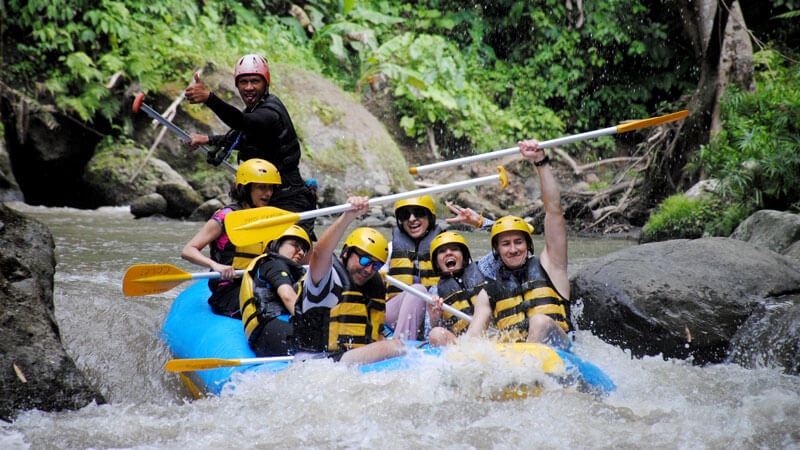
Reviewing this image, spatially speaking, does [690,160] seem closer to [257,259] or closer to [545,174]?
[545,174]

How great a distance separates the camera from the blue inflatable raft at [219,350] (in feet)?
10.5

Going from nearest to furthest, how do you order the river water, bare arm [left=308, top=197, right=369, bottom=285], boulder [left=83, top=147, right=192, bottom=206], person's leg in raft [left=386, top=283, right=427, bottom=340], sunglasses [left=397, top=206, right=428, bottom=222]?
1. the river water
2. bare arm [left=308, top=197, right=369, bottom=285]
3. person's leg in raft [left=386, top=283, right=427, bottom=340]
4. sunglasses [left=397, top=206, right=428, bottom=222]
5. boulder [left=83, top=147, right=192, bottom=206]

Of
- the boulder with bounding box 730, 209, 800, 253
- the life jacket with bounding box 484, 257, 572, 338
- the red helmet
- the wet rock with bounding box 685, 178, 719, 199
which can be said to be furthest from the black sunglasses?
the wet rock with bounding box 685, 178, 719, 199

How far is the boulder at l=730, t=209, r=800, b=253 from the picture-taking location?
5.82 meters

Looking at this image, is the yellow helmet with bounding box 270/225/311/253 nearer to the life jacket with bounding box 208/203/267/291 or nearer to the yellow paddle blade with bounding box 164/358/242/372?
the life jacket with bounding box 208/203/267/291

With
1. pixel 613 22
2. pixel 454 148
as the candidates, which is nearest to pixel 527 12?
pixel 613 22

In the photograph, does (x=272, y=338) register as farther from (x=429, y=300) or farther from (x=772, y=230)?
(x=772, y=230)

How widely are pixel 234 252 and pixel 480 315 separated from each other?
1739 millimetres

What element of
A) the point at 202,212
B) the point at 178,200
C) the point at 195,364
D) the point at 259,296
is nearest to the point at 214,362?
the point at 195,364

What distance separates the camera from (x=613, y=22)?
1446cm

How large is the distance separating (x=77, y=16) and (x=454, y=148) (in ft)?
24.7

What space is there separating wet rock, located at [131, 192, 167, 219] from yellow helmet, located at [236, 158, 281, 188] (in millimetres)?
6340

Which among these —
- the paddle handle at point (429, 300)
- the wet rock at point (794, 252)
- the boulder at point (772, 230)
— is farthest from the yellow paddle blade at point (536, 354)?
the boulder at point (772, 230)

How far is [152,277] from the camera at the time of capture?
14.6 feet
